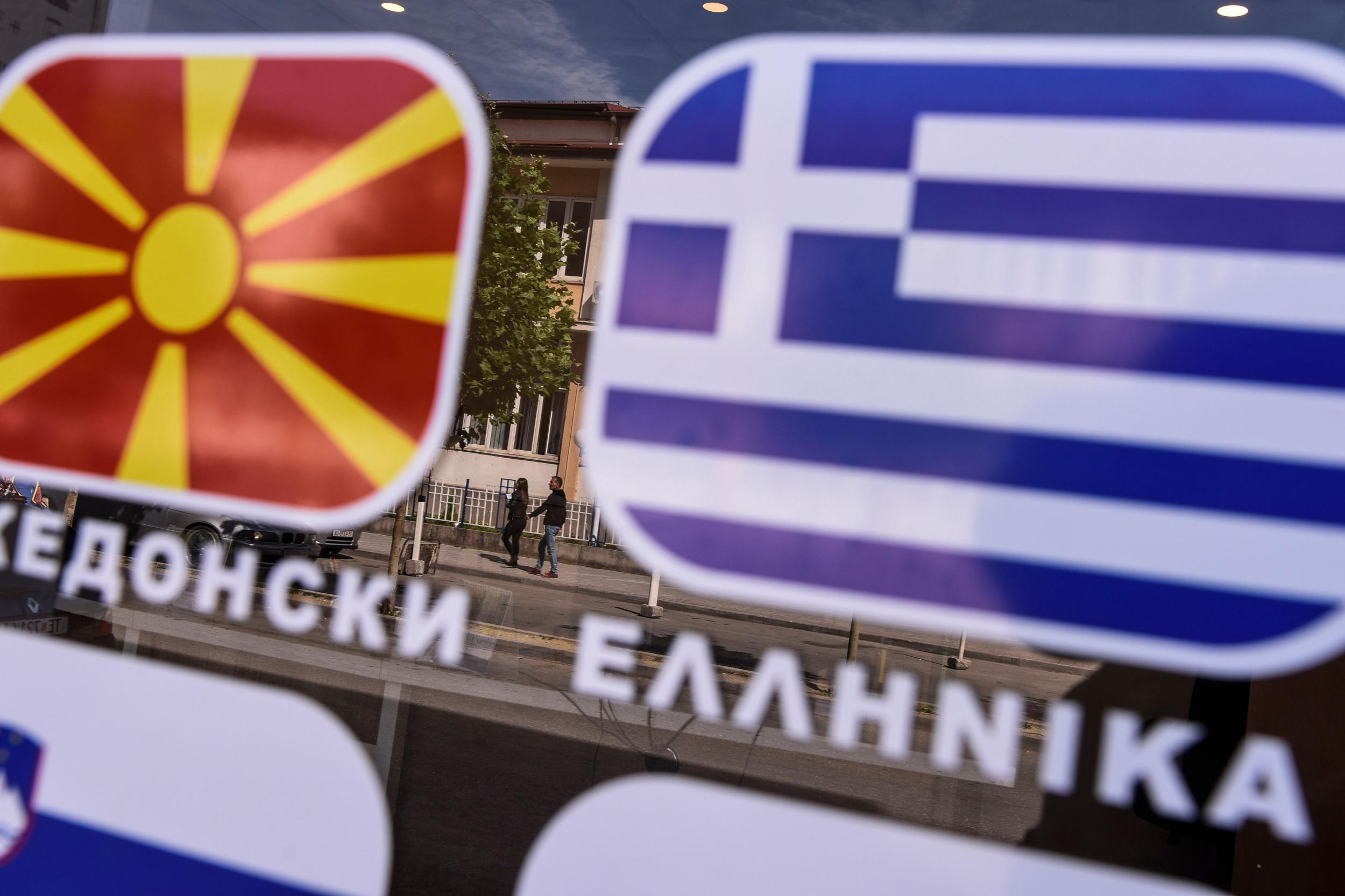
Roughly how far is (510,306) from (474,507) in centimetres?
38

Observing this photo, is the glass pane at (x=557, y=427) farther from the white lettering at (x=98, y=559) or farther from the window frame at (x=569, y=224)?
the white lettering at (x=98, y=559)

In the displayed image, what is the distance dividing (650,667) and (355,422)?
69 centimetres

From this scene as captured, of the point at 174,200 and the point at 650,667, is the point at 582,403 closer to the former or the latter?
the point at 650,667

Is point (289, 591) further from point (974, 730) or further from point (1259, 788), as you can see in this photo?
point (1259, 788)

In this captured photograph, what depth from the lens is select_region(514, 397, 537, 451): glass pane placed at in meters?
1.87

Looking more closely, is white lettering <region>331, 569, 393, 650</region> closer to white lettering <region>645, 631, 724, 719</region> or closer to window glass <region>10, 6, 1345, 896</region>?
window glass <region>10, 6, 1345, 896</region>

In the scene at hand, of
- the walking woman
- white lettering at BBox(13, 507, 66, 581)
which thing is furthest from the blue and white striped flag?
white lettering at BBox(13, 507, 66, 581)

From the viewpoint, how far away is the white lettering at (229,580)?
1981mm

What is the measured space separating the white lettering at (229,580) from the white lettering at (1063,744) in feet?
4.49

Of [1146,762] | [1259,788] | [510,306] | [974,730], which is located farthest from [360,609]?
[1259,788]

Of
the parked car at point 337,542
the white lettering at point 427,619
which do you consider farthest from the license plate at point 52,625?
the white lettering at point 427,619

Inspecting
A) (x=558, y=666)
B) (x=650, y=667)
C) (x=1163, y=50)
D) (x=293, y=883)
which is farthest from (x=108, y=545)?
(x=1163, y=50)

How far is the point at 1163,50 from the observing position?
155cm

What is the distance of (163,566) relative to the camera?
2.02 meters
